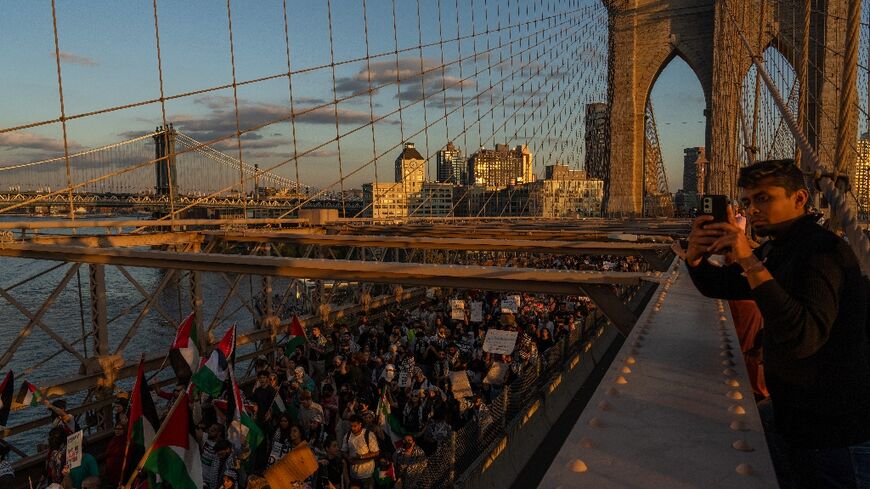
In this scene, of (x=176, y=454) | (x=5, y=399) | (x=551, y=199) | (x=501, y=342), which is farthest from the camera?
(x=551, y=199)

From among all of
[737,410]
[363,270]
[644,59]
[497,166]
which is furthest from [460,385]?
[497,166]

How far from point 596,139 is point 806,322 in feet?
152

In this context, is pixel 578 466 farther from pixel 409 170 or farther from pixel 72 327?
pixel 72 327

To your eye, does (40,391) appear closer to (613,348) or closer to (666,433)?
(613,348)

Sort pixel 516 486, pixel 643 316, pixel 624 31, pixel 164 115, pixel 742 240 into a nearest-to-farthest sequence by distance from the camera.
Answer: pixel 742 240 → pixel 516 486 → pixel 643 316 → pixel 164 115 → pixel 624 31

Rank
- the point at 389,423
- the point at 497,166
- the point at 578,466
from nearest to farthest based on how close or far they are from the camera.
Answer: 1. the point at 578,466
2. the point at 389,423
3. the point at 497,166

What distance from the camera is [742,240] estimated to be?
1.44m

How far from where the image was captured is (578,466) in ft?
4.20

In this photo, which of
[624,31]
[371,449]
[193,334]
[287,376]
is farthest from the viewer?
[624,31]

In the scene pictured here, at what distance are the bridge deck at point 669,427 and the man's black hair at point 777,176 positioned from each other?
2.02ft

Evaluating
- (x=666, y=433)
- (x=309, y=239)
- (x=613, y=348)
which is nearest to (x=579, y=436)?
(x=666, y=433)

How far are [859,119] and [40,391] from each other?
28662mm

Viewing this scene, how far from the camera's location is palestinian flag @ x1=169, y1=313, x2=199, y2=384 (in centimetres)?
674

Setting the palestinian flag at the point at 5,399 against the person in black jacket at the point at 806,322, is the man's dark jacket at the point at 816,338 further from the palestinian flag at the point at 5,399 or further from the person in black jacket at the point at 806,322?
the palestinian flag at the point at 5,399
